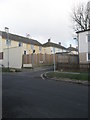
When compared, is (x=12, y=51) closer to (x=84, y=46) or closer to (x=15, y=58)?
(x=15, y=58)

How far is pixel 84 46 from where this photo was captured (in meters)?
29.2

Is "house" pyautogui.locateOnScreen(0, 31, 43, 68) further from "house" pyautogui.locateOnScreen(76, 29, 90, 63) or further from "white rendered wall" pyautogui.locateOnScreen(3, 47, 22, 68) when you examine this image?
"house" pyautogui.locateOnScreen(76, 29, 90, 63)

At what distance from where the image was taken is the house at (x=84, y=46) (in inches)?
1134

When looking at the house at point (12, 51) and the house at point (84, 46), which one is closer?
the house at point (84, 46)

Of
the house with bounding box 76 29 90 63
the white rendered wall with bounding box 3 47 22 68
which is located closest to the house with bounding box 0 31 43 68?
the white rendered wall with bounding box 3 47 22 68

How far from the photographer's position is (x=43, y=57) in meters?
39.3

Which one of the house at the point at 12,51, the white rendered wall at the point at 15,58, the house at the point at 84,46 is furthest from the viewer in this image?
the house at the point at 12,51

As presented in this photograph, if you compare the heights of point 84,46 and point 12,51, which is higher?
point 84,46

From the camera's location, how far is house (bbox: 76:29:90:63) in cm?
2881

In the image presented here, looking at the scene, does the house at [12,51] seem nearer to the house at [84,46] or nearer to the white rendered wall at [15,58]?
the white rendered wall at [15,58]

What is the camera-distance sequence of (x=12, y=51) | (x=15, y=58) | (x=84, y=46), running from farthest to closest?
(x=12, y=51) → (x=15, y=58) → (x=84, y=46)

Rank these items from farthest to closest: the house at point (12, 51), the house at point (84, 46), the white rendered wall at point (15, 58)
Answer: the house at point (12, 51), the white rendered wall at point (15, 58), the house at point (84, 46)

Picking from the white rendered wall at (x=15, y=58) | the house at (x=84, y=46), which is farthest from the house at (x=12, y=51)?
the house at (x=84, y=46)

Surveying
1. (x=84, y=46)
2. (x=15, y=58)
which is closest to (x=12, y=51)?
(x=15, y=58)
